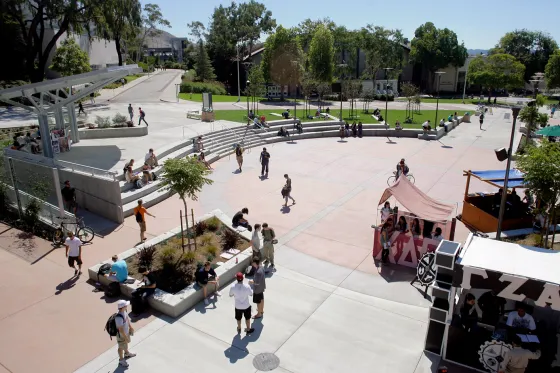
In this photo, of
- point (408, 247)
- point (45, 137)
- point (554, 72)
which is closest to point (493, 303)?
point (408, 247)

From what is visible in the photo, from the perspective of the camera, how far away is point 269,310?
31.5 ft

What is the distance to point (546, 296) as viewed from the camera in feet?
22.3

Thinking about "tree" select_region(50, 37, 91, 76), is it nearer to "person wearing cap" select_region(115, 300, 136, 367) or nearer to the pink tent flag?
the pink tent flag

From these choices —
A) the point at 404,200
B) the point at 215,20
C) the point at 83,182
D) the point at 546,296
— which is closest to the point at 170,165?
the point at 83,182

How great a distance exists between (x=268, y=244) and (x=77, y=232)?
20.7 ft

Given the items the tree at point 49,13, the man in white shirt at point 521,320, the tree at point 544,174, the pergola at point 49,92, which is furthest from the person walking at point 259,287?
the tree at point 49,13

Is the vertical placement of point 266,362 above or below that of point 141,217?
below

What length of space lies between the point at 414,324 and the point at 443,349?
1.12 meters

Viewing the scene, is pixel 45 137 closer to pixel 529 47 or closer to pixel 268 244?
pixel 268 244

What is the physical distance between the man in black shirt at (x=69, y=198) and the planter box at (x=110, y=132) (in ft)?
36.0

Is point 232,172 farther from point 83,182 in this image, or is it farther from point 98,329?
point 98,329

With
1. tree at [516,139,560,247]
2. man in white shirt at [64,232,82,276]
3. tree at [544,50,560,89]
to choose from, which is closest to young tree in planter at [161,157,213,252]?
man in white shirt at [64,232,82,276]

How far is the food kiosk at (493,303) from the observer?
23.0 feet

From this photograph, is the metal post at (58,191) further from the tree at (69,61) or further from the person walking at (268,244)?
the tree at (69,61)
